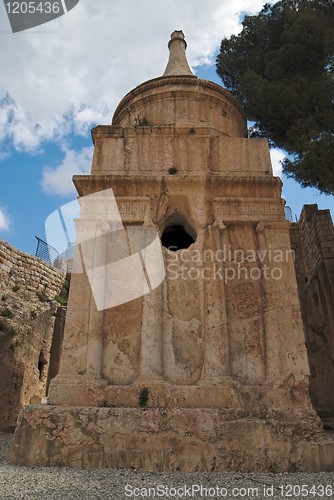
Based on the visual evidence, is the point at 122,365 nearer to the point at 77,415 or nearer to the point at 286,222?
the point at 77,415

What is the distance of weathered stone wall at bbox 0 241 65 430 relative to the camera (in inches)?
389

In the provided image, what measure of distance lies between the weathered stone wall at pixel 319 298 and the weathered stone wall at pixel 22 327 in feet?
23.9

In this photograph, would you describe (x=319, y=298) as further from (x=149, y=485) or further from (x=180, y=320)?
(x=149, y=485)

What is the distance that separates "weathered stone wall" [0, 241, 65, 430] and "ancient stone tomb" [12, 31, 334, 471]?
5.81 m

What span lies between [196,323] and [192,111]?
3.76 m

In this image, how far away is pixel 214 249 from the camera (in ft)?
18.5

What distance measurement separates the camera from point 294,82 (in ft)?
34.7

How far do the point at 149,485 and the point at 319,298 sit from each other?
8930 millimetres

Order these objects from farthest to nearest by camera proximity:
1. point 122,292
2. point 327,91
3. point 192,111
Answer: point 327,91 → point 192,111 → point 122,292

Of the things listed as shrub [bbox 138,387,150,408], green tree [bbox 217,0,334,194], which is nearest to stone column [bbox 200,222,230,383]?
shrub [bbox 138,387,150,408]

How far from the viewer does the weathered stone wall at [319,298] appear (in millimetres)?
9961

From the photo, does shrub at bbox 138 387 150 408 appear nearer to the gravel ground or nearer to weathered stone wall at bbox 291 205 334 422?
the gravel ground

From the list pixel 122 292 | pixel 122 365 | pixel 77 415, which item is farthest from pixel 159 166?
pixel 77 415

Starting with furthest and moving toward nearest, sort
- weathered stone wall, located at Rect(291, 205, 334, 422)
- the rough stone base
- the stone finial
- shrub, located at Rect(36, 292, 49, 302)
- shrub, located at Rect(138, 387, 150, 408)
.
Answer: shrub, located at Rect(36, 292, 49, 302) < weathered stone wall, located at Rect(291, 205, 334, 422) < the stone finial < shrub, located at Rect(138, 387, 150, 408) < the rough stone base
